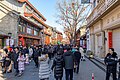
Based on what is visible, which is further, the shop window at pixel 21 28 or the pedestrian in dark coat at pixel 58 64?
the shop window at pixel 21 28

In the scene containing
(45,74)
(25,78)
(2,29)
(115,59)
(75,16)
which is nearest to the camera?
(115,59)

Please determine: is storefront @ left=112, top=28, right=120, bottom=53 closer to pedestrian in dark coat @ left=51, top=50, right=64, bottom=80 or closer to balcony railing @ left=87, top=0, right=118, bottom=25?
balcony railing @ left=87, top=0, right=118, bottom=25

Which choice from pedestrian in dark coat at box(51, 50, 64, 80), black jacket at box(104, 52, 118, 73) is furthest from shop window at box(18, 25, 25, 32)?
black jacket at box(104, 52, 118, 73)

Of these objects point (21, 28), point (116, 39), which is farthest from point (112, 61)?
point (21, 28)

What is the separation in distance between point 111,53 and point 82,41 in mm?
37129

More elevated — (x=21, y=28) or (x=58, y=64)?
(x=21, y=28)

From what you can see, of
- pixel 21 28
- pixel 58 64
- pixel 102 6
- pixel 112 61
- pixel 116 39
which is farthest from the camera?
pixel 21 28

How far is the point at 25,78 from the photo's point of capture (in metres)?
11.0

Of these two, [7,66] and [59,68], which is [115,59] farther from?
[7,66]

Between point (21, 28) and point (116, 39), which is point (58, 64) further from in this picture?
point (21, 28)

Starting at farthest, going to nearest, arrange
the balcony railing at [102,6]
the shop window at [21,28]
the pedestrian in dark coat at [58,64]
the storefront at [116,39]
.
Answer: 1. the shop window at [21,28]
2. the storefront at [116,39]
3. the balcony railing at [102,6]
4. the pedestrian in dark coat at [58,64]

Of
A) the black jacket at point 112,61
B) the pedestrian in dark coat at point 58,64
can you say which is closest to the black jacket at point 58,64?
the pedestrian in dark coat at point 58,64

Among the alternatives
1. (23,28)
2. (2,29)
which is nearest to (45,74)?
(2,29)

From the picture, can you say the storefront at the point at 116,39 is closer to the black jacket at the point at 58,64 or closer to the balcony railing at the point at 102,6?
the balcony railing at the point at 102,6
